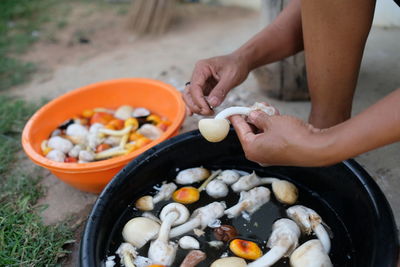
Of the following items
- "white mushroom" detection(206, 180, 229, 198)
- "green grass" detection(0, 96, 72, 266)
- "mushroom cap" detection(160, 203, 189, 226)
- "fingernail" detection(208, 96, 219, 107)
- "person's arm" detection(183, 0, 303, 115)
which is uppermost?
"person's arm" detection(183, 0, 303, 115)

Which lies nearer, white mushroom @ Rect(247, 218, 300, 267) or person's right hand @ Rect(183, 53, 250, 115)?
white mushroom @ Rect(247, 218, 300, 267)

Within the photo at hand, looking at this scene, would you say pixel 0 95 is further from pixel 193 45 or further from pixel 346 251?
pixel 346 251

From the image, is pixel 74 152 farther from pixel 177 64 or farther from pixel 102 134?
pixel 177 64

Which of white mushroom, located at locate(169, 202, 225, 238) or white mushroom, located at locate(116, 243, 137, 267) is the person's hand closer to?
white mushroom, located at locate(169, 202, 225, 238)

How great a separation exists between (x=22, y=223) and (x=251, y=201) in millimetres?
744

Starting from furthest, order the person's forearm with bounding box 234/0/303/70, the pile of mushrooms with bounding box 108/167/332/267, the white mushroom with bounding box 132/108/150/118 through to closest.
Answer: the white mushroom with bounding box 132/108/150/118
the person's forearm with bounding box 234/0/303/70
the pile of mushrooms with bounding box 108/167/332/267

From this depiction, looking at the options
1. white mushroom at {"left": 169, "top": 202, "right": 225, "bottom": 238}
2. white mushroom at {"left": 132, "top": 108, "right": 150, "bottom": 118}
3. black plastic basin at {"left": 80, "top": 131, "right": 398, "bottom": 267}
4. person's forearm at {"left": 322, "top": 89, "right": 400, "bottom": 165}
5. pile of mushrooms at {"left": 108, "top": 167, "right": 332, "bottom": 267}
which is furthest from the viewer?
white mushroom at {"left": 132, "top": 108, "right": 150, "bottom": 118}

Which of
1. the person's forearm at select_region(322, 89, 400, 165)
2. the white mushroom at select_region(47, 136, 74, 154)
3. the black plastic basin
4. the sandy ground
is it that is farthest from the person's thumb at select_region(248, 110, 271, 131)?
the white mushroom at select_region(47, 136, 74, 154)

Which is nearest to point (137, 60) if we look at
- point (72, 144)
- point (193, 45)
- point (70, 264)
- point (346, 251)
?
point (193, 45)

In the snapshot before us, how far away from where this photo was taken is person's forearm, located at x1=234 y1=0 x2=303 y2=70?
1352mm

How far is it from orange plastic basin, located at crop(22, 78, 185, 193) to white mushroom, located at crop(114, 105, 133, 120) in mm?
53

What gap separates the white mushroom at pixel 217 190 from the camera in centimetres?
123

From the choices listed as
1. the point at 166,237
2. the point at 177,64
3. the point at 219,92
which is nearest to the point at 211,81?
the point at 219,92

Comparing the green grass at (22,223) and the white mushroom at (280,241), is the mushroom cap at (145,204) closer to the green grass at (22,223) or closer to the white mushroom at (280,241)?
the green grass at (22,223)
